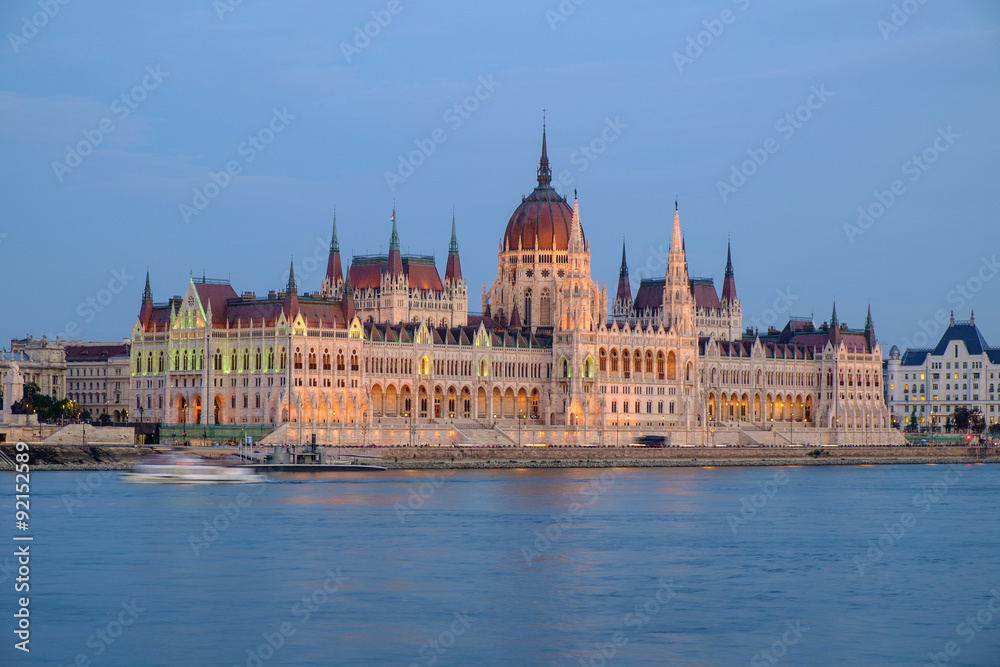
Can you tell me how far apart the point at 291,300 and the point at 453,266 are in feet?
109

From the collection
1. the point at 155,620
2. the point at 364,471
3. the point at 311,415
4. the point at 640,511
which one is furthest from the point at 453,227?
the point at 155,620

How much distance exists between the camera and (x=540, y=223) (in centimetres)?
16150

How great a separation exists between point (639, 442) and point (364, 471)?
40.6 metres

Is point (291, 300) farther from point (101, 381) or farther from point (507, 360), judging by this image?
point (101, 381)
